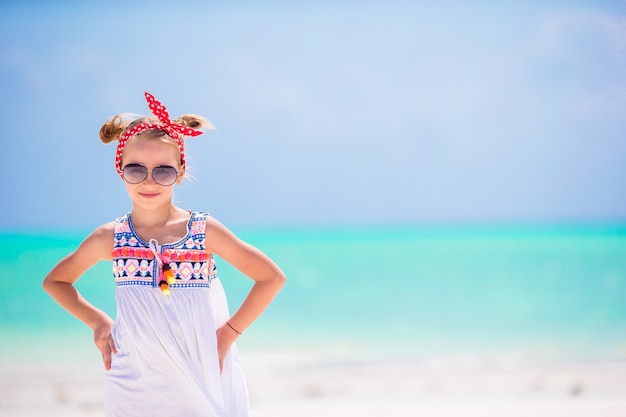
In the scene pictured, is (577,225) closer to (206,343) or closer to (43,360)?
(43,360)

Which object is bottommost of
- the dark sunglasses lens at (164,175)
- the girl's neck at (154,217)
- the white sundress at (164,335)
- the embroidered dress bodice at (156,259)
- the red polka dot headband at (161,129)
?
the white sundress at (164,335)

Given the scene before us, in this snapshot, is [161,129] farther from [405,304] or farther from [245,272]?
[405,304]

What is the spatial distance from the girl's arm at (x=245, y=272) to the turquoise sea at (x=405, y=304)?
14.9 ft

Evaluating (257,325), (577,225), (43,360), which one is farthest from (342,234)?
(43,360)

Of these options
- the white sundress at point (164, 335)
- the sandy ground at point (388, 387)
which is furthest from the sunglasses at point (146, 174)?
the sandy ground at point (388, 387)

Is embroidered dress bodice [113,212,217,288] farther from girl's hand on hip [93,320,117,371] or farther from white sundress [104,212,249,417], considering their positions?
girl's hand on hip [93,320,117,371]

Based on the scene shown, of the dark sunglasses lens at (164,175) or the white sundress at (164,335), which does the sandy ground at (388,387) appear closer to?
the white sundress at (164,335)

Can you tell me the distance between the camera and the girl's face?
2.30 meters

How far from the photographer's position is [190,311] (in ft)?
7.44

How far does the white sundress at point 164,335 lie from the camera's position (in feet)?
7.30

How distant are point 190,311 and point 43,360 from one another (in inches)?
180

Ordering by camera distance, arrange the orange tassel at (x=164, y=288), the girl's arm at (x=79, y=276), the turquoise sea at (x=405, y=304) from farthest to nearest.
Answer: the turquoise sea at (x=405, y=304) < the girl's arm at (x=79, y=276) < the orange tassel at (x=164, y=288)

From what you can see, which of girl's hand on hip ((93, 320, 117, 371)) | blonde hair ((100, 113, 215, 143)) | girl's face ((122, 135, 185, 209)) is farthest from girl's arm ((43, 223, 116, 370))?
blonde hair ((100, 113, 215, 143))

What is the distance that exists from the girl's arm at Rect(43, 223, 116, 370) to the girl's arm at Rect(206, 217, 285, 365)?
11.1 inches
